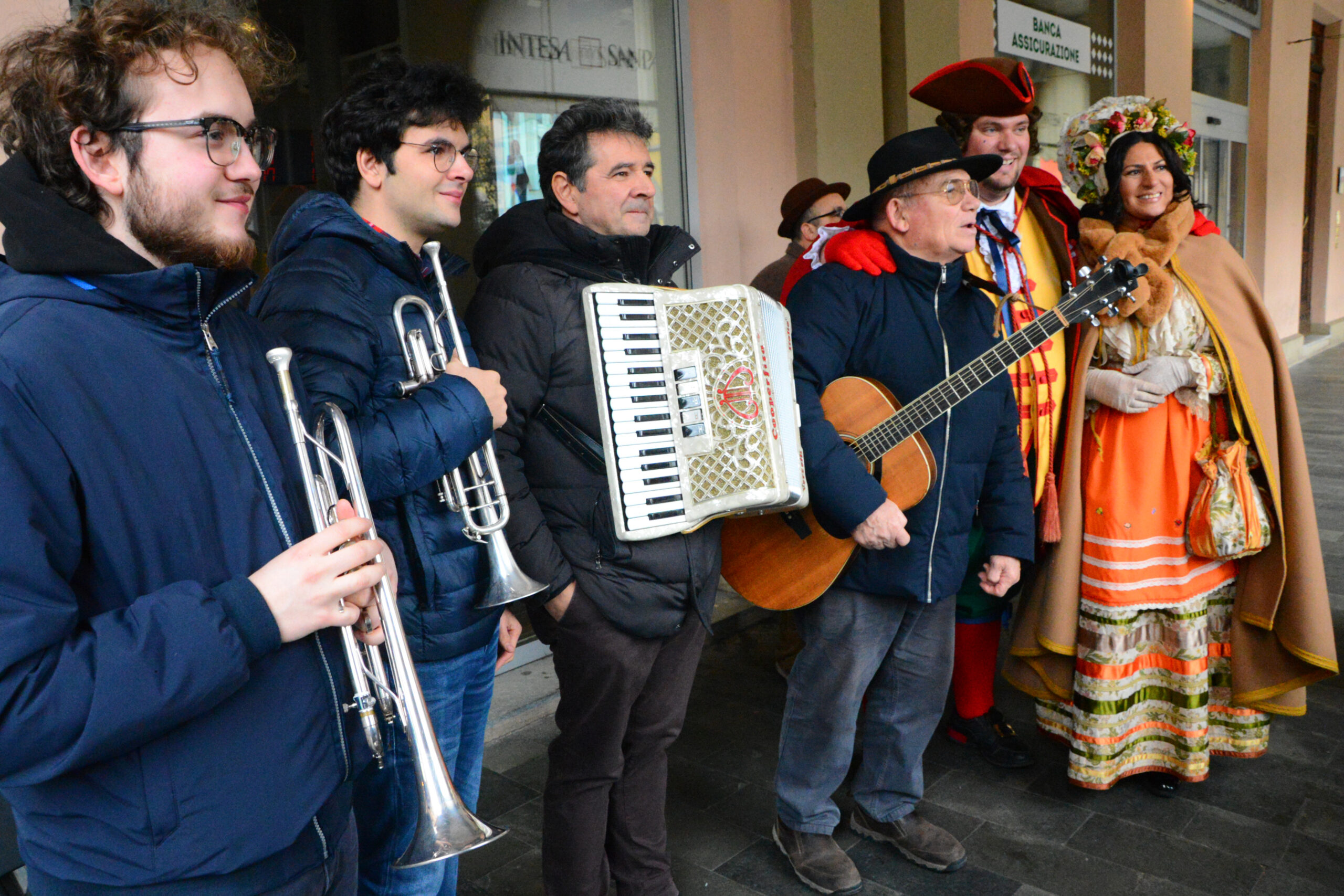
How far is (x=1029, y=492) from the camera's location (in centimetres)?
288

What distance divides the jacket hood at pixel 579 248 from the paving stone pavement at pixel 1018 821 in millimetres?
1703

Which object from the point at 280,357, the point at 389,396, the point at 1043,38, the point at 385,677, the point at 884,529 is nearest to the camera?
the point at 280,357

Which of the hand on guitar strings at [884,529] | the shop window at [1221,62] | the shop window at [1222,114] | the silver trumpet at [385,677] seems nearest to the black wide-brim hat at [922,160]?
the hand on guitar strings at [884,529]

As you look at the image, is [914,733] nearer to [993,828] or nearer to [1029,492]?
[993,828]

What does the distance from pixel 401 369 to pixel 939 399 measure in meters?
1.41

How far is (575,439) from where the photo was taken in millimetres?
2209

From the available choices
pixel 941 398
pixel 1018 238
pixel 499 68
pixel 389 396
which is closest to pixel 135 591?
pixel 389 396

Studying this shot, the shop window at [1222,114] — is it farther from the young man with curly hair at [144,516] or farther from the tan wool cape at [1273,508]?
the young man with curly hair at [144,516]

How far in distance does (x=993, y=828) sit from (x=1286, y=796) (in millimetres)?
975

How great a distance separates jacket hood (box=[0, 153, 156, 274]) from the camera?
1158mm

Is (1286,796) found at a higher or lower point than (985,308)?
lower

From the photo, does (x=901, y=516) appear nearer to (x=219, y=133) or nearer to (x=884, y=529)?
(x=884, y=529)

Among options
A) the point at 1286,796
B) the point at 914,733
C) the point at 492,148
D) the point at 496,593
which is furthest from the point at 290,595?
the point at 492,148

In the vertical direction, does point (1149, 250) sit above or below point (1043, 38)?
below
